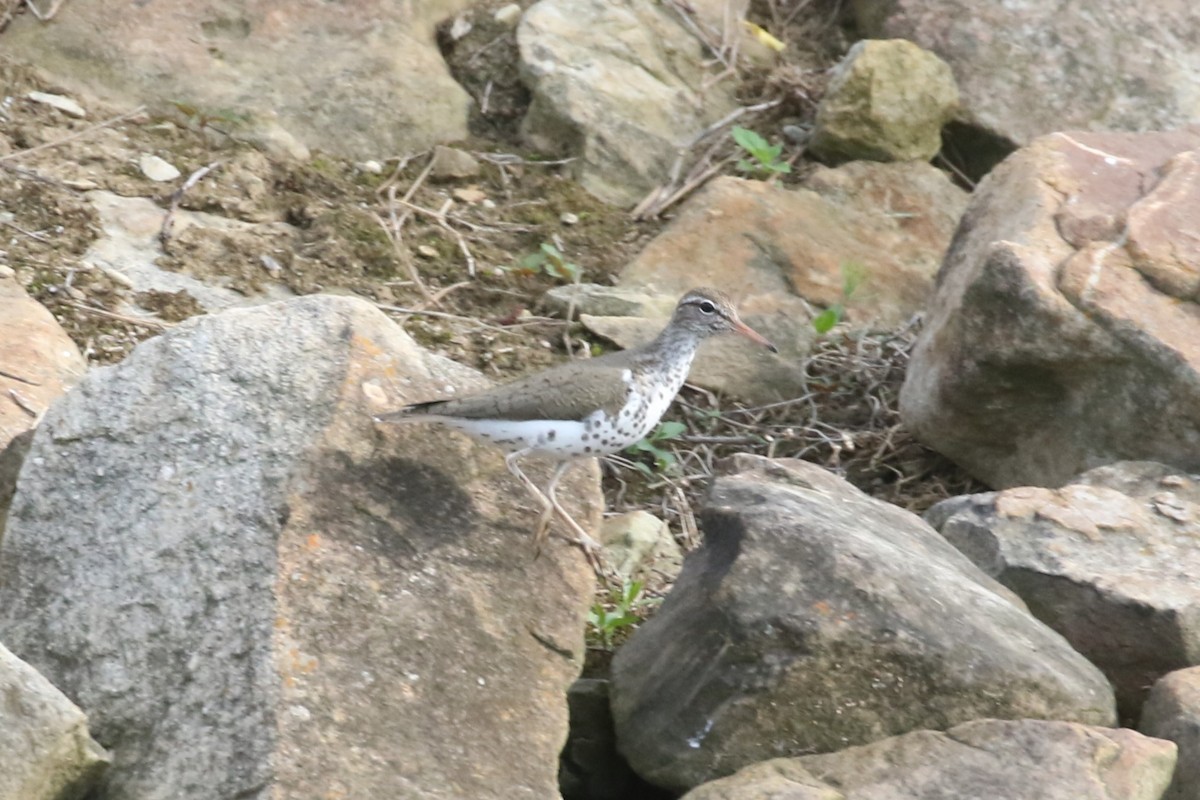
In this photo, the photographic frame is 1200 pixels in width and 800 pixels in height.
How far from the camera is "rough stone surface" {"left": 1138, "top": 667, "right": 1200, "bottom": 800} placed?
17.3 ft

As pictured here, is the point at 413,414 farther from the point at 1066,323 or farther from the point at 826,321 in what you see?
the point at 826,321

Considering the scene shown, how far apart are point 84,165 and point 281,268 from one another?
1120 mm

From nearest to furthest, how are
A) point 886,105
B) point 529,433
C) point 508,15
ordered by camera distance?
point 529,433, point 886,105, point 508,15

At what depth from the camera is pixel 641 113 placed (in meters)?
9.58

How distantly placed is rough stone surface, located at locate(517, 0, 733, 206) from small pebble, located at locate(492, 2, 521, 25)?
131 millimetres

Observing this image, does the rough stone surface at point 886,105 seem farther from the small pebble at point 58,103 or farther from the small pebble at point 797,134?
the small pebble at point 58,103

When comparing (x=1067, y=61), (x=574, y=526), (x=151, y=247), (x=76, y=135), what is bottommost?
(x=151, y=247)

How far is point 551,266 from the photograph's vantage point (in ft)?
28.7

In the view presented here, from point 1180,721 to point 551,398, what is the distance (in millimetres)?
2347

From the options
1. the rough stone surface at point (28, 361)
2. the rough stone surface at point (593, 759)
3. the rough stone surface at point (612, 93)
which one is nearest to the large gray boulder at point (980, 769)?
the rough stone surface at point (593, 759)

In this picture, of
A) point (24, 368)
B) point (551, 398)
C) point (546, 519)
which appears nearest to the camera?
point (546, 519)

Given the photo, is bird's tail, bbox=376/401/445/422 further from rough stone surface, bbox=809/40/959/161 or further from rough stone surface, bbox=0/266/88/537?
rough stone surface, bbox=809/40/959/161

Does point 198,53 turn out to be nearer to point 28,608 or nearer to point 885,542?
point 28,608

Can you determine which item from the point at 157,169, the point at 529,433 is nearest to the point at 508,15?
the point at 157,169
